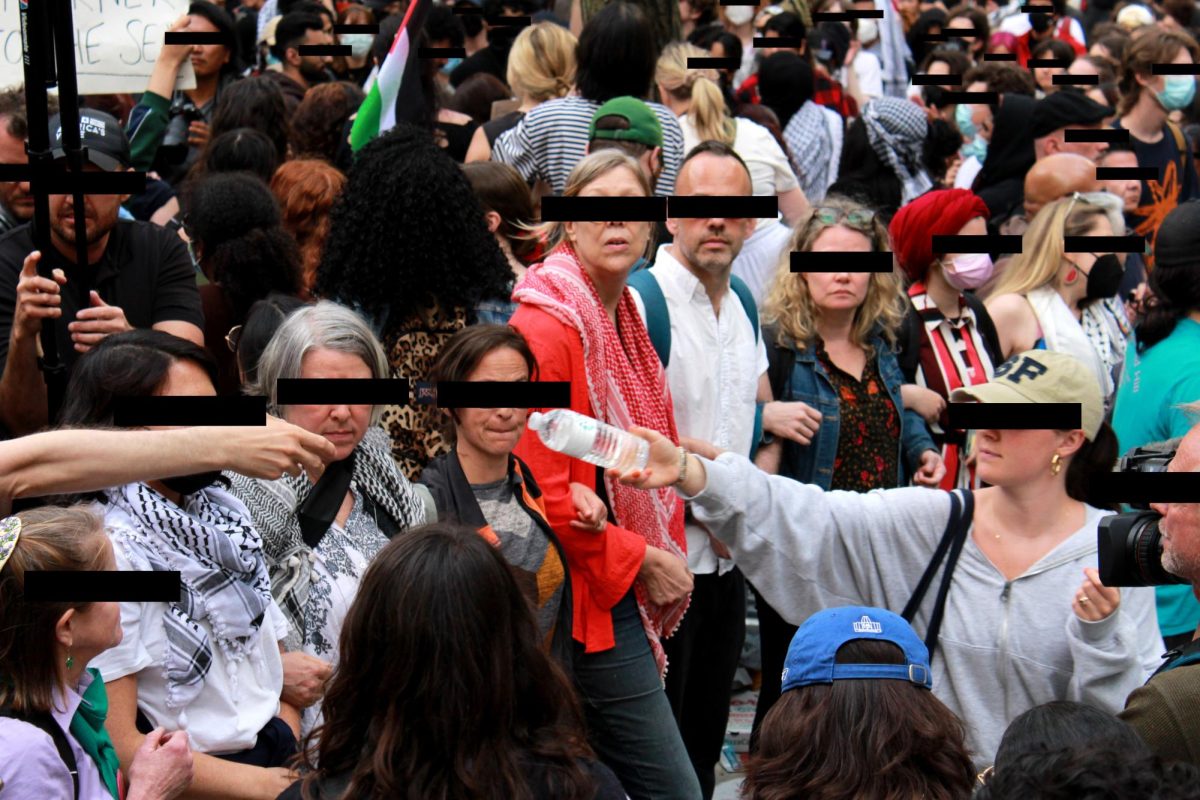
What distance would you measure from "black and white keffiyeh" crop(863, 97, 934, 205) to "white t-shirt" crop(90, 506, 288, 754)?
467cm

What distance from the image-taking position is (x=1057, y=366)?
10.3 feet

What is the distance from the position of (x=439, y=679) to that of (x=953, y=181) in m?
6.00

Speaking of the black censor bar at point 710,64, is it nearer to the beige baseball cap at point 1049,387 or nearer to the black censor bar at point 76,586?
the beige baseball cap at point 1049,387

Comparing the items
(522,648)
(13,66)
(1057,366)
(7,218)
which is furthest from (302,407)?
(7,218)

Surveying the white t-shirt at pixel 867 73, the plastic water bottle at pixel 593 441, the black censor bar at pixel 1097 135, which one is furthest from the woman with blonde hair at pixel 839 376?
the white t-shirt at pixel 867 73

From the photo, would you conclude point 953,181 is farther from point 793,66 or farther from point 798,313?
point 798,313

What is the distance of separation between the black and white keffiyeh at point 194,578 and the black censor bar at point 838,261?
2022 mm

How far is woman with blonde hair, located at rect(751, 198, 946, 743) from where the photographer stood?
4.28 meters

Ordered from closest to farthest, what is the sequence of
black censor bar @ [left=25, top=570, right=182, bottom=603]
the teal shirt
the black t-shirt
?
1. black censor bar @ [left=25, top=570, right=182, bottom=603]
2. the teal shirt
3. the black t-shirt

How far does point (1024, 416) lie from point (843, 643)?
2.98ft

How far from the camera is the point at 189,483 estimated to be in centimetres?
281

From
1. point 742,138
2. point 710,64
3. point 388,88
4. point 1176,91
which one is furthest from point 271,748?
point 1176,91

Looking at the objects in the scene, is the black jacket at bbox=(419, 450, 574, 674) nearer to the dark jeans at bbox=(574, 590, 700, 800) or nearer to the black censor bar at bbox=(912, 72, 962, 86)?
the dark jeans at bbox=(574, 590, 700, 800)

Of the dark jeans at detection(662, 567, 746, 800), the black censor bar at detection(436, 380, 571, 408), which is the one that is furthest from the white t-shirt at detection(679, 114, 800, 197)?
the black censor bar at detection(436, 380, 571, 408)
